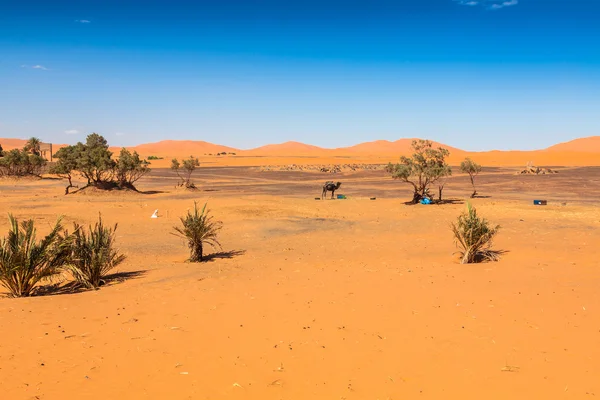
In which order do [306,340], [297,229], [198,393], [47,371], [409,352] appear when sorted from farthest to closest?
[297,229], [306,340], [409,352], [47,371], [198,393]

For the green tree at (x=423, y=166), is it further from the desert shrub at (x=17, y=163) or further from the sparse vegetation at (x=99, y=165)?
the desert shrub at (x=17, y=163)

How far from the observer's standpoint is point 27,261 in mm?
10484

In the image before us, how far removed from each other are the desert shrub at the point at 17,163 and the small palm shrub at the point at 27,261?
51.0 m

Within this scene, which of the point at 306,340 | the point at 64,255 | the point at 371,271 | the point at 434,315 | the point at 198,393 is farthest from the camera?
the point at 371,271

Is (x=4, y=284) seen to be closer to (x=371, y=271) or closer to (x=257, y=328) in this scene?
(x=257, y=328)

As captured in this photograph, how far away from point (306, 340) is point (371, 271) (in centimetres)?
544

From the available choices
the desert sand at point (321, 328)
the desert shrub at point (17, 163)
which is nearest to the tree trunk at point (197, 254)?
the desert sand at point (321, 328)

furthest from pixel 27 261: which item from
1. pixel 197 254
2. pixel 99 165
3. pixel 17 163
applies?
pixel 17 163

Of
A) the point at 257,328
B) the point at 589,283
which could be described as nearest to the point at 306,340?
the point at 257,328

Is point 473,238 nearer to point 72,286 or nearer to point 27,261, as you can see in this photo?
point 72,286

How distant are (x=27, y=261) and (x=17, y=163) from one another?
2081 inches

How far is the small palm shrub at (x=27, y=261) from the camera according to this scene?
10406mm

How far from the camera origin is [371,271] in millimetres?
12438

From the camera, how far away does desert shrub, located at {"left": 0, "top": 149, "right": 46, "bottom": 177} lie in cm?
5516
